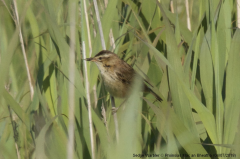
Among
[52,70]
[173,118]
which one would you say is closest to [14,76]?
[52,70]

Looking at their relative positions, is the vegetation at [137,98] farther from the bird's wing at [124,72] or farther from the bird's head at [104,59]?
the bird's wing at [124,72]

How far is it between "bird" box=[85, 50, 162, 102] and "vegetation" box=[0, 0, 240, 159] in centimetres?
9

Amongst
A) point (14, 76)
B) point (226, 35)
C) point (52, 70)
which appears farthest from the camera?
point (14, 76)

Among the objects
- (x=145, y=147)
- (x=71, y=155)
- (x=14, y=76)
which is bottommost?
(x=145, y=147)

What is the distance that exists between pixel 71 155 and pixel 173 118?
1.98ft

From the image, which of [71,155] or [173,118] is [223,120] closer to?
[173,118]

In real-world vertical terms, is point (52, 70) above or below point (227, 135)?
above

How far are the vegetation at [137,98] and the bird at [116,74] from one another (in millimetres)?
88

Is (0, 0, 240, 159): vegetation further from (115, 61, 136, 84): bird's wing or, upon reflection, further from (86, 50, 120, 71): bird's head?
(115, 61, 136, 84): bird's wing

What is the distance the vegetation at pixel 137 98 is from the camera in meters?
1.77

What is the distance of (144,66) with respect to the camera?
7.73ft

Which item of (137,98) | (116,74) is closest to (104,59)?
(116,74)

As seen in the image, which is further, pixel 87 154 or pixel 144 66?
pixel 144 66

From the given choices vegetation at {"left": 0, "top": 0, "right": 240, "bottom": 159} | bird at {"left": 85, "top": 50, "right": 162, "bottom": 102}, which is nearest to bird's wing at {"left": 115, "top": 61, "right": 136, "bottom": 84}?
bird at {"left": 85, "top": 50, "right": 162, "bottom": 102}
